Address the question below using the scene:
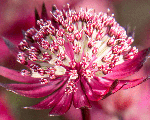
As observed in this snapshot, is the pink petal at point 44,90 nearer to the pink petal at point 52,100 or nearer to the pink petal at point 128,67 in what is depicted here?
the pink petal at point 52,100

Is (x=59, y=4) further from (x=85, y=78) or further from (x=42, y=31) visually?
(x=85, y=78)

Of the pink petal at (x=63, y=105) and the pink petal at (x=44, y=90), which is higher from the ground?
the pink petal at (x=44, y=90)

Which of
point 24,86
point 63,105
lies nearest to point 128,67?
point 63,105

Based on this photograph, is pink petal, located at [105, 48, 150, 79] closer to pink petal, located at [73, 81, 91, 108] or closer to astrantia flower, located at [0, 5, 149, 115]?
astrantia flower, located at [0, 5, 149, 115]

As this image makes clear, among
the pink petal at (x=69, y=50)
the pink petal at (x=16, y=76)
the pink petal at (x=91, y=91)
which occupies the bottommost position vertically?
the pink petal at (x=91, y=91)

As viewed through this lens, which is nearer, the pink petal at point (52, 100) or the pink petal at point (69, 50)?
the pink petal at point (52, 100)

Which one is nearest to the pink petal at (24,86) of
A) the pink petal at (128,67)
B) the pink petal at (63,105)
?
the pink petal at (63,105)

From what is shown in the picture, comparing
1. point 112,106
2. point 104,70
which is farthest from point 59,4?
point 104,70

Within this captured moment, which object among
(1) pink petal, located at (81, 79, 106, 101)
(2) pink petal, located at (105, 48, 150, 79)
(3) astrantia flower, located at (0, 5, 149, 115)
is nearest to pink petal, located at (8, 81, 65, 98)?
(3) astrantia flower, located at (0, 5, 149, 115)
